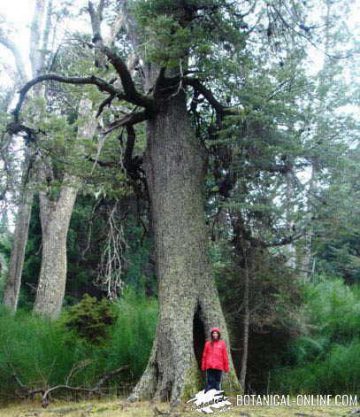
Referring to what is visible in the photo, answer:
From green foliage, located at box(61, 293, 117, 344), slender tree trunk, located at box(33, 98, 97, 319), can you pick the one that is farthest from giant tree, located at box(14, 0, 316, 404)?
slender tree trunk, located at box(33, 98, 97, 319)

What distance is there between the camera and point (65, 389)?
9.02m

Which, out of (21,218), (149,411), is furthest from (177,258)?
(21,218)

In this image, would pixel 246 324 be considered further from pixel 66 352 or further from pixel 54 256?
pixel 54 256

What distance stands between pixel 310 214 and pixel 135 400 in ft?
14.6

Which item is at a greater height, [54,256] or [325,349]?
[54,256]

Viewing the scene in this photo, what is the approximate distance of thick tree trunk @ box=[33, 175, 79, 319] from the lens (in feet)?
44.2

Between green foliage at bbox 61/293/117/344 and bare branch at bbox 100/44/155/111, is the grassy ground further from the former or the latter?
bare branch at bbox 100/44/155/111

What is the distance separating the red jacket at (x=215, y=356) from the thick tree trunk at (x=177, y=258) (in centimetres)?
34

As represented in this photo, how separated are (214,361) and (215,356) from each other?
0.23ft

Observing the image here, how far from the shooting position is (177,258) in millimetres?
7957

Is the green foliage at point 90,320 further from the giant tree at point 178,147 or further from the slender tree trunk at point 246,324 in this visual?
the slender tree trunk at point 246,324

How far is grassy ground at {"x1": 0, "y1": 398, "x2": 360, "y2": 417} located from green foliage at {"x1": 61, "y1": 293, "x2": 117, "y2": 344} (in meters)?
1.42
